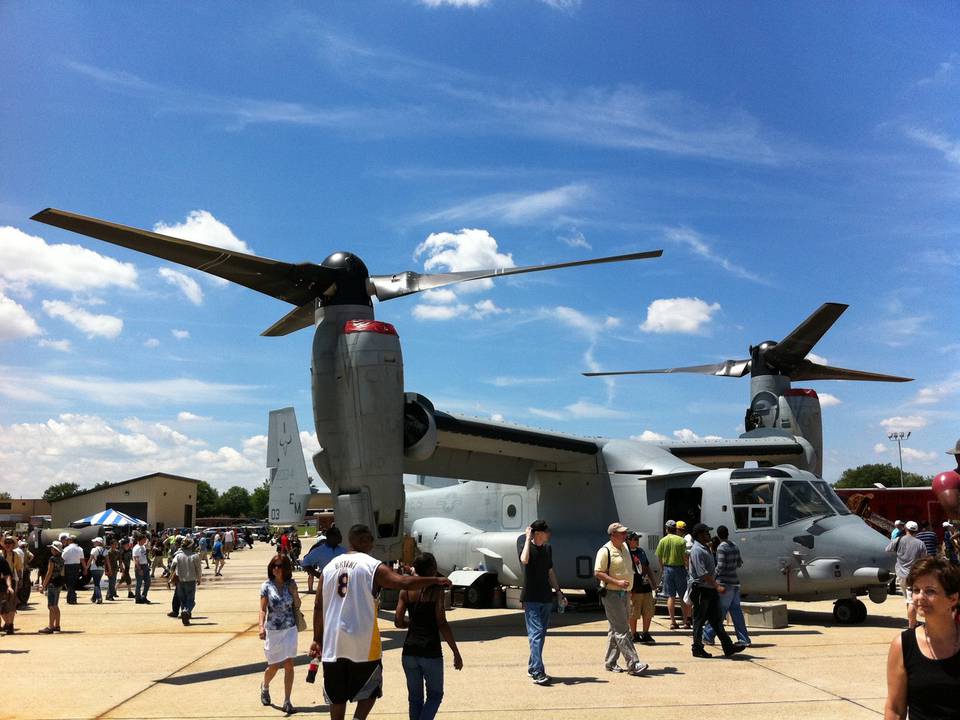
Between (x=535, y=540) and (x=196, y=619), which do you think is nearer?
(x=535, y=540)

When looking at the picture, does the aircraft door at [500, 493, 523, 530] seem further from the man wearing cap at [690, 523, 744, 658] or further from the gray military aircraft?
the man wearing cap at [690, 523, 744, 658]

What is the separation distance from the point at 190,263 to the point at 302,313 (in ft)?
11.7

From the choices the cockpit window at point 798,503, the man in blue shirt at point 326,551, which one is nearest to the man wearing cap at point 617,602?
the man in blue shirt at point 326,551

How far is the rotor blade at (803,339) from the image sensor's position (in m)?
18.7

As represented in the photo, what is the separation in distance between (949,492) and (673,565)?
782 centimetres

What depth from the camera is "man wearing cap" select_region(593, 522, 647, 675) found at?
334 inches

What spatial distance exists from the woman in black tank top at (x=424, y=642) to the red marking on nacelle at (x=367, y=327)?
6.56 metres

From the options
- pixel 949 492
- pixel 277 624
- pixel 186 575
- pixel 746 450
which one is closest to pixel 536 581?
pixel 277 624

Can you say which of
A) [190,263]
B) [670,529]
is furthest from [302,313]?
[670,529]

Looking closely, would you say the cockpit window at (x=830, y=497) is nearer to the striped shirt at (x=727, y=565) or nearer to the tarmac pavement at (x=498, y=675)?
the tarmac pavement at (x=498, y=675)

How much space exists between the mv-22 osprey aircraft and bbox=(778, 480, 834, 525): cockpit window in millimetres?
21

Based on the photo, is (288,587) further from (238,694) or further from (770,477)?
(770,477)

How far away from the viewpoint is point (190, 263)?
37.1 ft

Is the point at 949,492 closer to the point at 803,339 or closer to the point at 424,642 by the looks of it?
the point at 424,642
